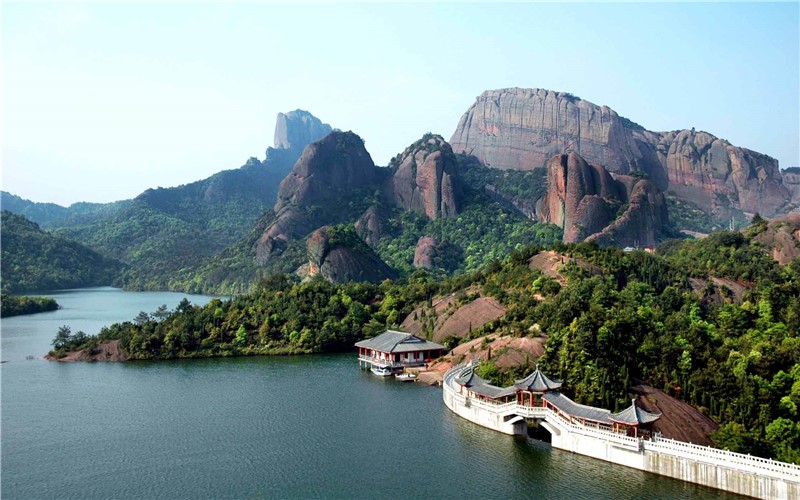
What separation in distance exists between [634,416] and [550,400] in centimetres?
512

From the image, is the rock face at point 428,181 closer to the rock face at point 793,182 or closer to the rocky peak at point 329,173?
the rocky peak at point 329,173

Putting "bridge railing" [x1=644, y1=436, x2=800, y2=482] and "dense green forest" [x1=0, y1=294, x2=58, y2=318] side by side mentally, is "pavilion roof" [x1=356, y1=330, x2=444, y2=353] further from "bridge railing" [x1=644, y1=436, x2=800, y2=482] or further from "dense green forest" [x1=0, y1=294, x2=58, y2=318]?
"dense green forest" [x1=0, y1=294, x2=58, y2=318]

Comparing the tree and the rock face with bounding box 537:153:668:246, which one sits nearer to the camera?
the tree

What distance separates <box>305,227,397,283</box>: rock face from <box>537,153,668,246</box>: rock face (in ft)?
101

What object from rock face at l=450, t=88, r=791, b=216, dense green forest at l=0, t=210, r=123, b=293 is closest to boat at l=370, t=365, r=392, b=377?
dense green forest at l=0, t=210, r=123, b=293

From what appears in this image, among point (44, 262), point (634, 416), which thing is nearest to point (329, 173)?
point (44, 262)

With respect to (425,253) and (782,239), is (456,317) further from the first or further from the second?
(425,253)

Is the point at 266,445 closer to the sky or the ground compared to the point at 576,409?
closer to the ground

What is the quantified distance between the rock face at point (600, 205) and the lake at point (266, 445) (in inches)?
2784

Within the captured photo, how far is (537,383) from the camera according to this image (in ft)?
132

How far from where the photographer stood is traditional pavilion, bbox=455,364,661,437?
116 feet

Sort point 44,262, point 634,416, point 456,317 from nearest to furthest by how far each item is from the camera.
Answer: point 634,416 < point 456,317 < point 44,262

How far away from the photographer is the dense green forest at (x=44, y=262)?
134 meters

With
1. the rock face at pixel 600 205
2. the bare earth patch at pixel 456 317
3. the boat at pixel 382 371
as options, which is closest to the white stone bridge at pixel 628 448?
the boat at pixel 382 371
